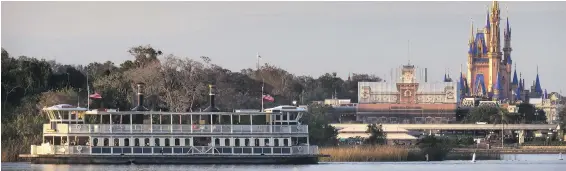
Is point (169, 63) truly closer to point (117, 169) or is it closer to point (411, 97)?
point (117, 169)

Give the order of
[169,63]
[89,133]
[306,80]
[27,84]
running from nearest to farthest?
[89,133], [27,84], [169,63], [306,80]

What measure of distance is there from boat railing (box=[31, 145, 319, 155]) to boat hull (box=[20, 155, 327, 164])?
199mm

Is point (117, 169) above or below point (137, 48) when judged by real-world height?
below

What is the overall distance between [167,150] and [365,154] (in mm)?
16064

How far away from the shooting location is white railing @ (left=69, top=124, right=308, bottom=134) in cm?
6888

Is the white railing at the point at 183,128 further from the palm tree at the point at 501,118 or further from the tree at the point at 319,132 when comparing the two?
the palm tree at the point at 501,118

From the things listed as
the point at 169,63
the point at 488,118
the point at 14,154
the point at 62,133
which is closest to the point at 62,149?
the point at 62,133

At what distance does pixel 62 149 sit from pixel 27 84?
23278 mm

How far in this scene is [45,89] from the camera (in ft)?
300

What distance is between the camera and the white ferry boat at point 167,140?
68438 mm

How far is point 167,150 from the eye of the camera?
69.6 metres

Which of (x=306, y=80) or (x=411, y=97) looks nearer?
(x=411, y=97)

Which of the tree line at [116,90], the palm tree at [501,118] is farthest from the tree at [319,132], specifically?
the palm tree at [501,118]

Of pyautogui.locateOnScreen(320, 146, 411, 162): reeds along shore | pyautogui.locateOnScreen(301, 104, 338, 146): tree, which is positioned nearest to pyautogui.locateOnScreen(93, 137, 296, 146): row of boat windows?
pyautogui.locateOnScreen(320, 146, 411, 162): reeds along shore
